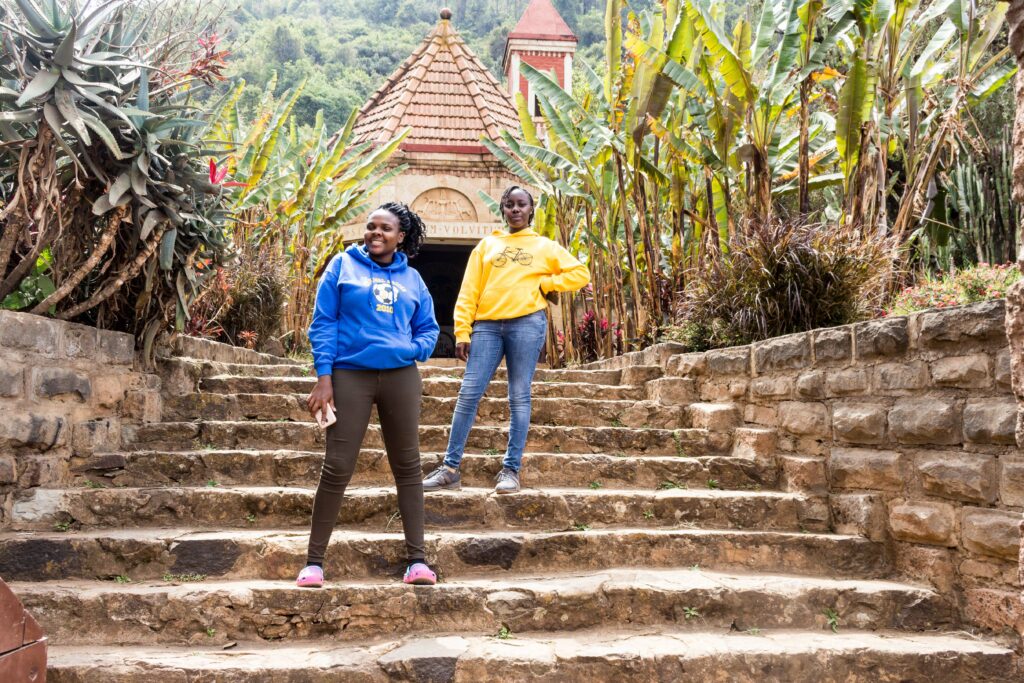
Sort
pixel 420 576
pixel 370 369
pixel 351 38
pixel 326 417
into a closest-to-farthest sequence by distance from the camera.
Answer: pixel 326 417 < pixel 370 369 < pixel 420 576 < pixel 351 38

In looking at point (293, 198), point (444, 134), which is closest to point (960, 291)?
point (293, 198)

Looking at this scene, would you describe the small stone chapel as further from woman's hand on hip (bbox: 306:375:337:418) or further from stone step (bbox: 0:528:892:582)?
woman's hand on hip (bbox: 306:375:337:418)

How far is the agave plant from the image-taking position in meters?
4.12

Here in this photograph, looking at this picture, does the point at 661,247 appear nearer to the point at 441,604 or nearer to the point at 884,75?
the point at 884,75

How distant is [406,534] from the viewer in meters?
3.84

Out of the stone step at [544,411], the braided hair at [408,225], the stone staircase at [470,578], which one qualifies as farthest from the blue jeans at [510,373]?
the stone step at [544,411]

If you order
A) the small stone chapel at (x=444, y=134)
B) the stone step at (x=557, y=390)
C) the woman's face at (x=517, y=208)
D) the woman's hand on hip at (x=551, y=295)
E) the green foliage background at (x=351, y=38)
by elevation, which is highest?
the green foliage background at (x=351, y=38)

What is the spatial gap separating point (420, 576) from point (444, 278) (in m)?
15.7

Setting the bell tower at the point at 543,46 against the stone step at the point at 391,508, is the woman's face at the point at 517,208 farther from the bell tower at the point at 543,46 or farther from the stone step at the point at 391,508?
the bell tower at the point at 543,46

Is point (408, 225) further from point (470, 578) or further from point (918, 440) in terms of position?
point (918, 440)

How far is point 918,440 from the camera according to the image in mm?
4062

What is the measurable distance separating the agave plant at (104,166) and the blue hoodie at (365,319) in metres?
1.57

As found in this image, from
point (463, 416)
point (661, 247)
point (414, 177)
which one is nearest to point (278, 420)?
point (463, 416)

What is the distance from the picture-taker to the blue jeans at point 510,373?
15.2 feet
